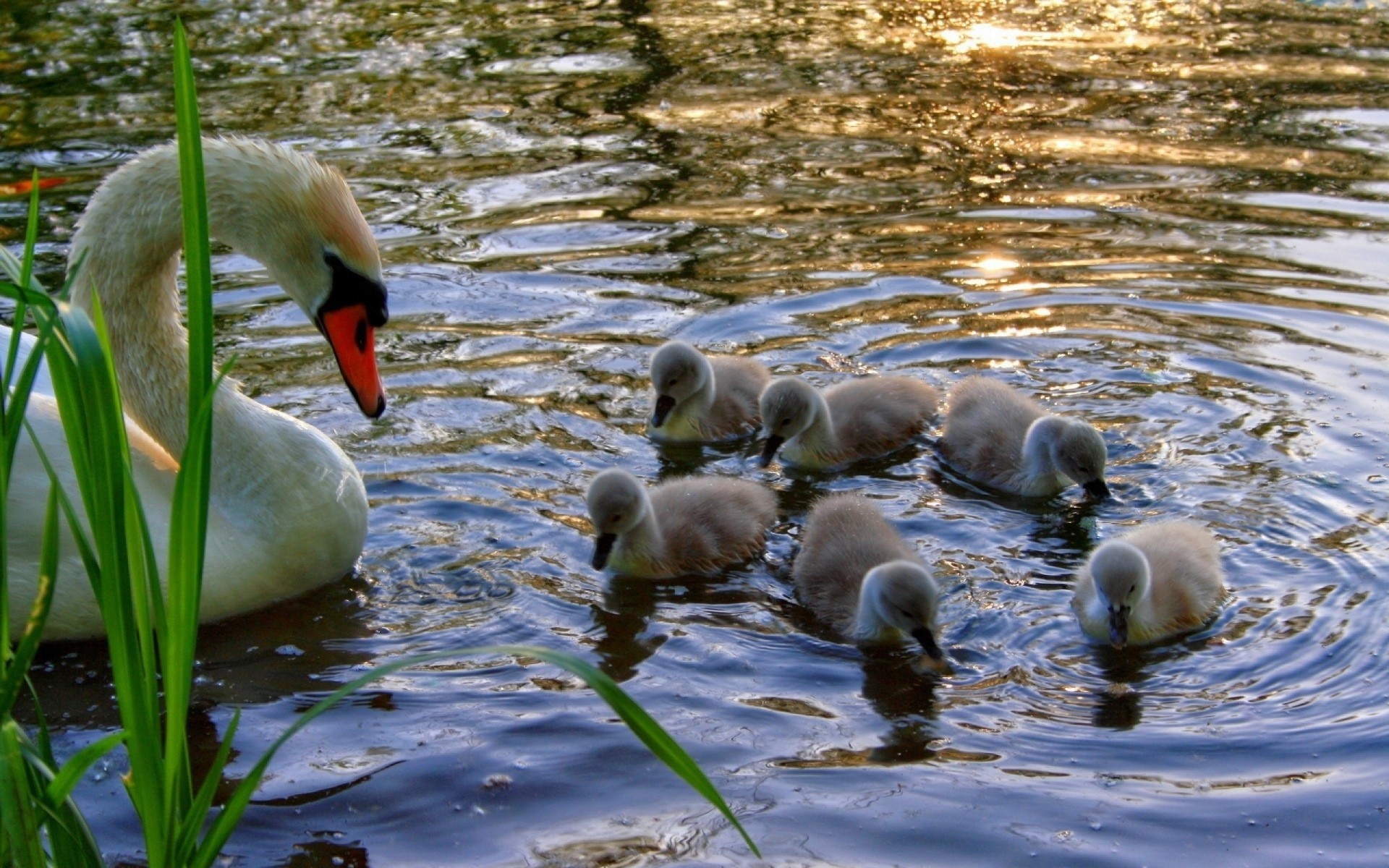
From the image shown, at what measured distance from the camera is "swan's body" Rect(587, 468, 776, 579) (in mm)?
4844

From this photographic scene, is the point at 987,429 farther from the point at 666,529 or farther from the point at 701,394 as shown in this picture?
the point at 666,529

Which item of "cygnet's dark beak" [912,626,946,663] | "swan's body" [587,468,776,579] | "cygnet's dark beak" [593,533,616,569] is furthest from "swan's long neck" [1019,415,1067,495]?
"cygnet's dark beak" [593,533,616,569]

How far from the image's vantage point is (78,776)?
89.7 inches

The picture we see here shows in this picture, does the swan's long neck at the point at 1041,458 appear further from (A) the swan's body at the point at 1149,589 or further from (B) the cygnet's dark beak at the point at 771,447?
(B) the cygnet's dark beak at the point at 771,447

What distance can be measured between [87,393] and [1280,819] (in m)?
2.70

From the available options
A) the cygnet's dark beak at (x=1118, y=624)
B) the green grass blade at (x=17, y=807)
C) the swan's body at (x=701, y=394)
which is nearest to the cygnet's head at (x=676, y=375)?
the swan's body at (x=701, y=394)

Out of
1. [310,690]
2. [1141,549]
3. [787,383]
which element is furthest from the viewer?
[787,383]

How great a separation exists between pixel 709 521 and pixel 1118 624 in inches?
55.3

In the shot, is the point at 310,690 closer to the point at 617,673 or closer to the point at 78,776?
the point at 617,673

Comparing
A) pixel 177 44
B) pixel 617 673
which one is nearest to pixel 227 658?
pixel 617 673

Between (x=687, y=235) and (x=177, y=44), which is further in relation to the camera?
(x=687, y=235)

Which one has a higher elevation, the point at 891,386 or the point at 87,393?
the point at 87,393

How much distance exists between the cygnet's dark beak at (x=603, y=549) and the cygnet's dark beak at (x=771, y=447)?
111cm

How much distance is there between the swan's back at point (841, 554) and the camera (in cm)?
452
